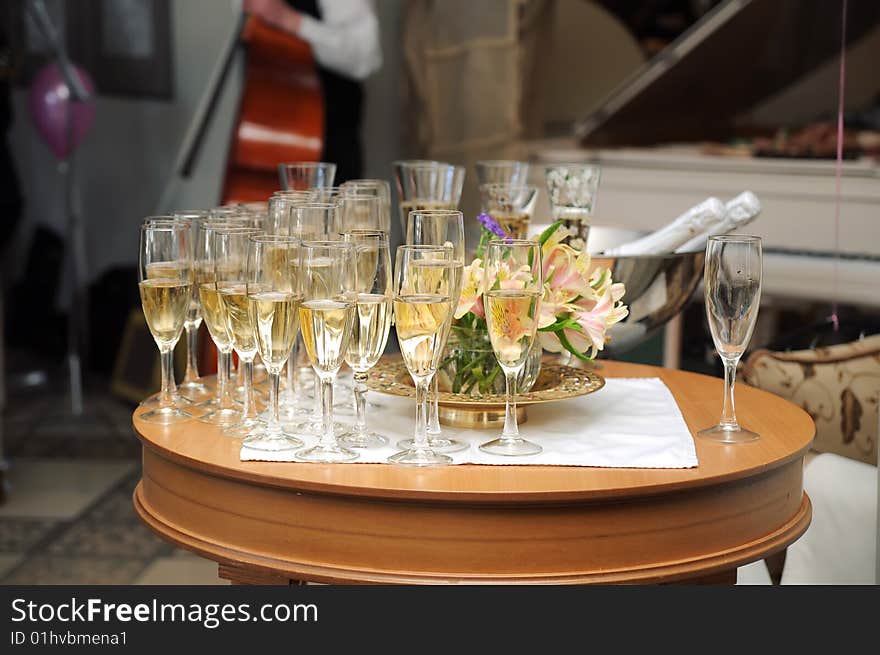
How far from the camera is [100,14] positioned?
205 inches

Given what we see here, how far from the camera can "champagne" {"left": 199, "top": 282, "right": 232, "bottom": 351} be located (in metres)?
1.55

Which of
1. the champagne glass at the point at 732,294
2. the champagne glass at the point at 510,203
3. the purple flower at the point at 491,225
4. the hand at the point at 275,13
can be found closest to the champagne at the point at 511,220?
the champagne glass at the point at 510,203

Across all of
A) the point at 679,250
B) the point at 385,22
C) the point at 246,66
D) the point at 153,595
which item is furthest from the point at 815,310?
the point at 385,22

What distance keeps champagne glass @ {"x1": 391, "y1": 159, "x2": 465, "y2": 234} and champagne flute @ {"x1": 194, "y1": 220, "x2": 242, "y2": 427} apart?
15.4 inches

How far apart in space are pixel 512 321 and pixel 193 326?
559 millimetres

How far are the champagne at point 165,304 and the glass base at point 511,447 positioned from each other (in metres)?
0.46

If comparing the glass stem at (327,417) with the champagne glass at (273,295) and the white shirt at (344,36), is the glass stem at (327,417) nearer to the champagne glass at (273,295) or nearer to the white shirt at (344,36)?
the champagne glass at (273,295)

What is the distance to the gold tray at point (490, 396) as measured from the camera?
148cm

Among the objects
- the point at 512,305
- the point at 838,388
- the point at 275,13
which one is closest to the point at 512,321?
the point at 512,305

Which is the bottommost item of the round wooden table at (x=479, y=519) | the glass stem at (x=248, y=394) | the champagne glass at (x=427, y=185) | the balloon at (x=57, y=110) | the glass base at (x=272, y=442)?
the round wooden table at (x=479, y=519)

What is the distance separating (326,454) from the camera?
1.37 m

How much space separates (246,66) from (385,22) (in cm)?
136

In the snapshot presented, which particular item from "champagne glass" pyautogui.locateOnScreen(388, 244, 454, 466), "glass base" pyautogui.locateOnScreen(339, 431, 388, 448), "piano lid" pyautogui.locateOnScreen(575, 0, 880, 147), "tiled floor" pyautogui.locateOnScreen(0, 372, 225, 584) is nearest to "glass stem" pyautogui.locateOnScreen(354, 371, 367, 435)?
"glass base" pyautogui.locateOnScreen(339, 431, 388, 448)

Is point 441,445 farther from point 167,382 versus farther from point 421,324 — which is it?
point 167,382
